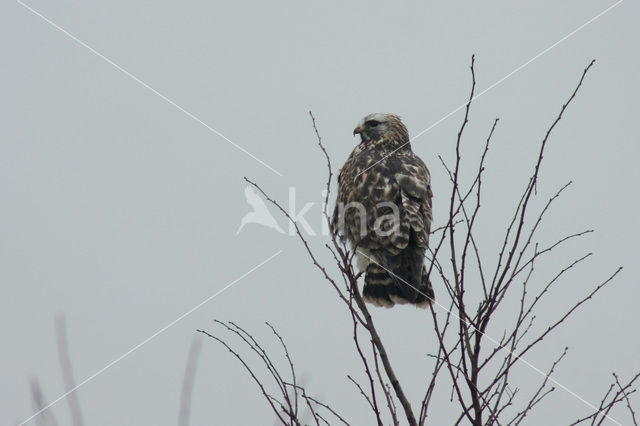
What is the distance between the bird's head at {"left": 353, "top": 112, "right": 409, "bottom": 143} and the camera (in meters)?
7.03

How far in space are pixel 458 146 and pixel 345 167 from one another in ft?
11.3

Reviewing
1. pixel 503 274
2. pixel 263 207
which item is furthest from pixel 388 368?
pixel 263 207

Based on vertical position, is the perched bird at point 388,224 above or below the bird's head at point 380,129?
below

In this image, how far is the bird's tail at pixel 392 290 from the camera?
18.3 feet

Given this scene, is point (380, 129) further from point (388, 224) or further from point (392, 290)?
point (392, 290)

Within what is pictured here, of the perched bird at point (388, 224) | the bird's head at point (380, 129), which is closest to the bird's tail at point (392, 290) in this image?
the perched bird at point (388, 224)

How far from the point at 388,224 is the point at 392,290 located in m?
0.50

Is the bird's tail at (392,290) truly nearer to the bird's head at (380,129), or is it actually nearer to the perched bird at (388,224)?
the perched bird at (388,224)

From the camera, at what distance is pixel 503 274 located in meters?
3.20

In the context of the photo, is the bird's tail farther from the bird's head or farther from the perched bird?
the bird's head

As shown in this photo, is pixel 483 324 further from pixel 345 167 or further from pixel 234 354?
pixel 345 167

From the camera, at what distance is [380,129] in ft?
23.1

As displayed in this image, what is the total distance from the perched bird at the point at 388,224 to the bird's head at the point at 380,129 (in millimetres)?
755

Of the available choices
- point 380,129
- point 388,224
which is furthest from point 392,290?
point 380,129
